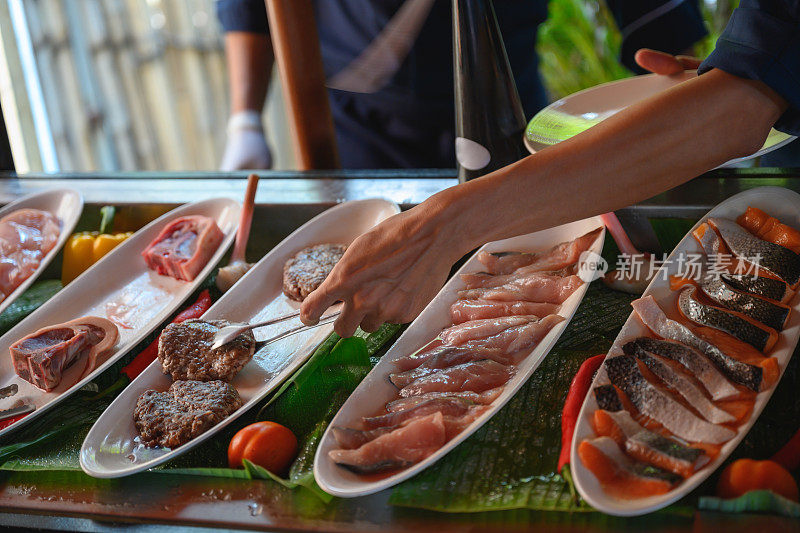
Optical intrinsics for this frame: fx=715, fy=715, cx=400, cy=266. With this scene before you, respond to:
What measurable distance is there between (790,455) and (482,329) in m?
0.72

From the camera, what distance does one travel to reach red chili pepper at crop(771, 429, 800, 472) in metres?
1.33

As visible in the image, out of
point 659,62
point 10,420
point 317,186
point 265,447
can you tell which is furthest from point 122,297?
point 659,62

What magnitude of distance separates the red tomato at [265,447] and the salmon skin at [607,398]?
0.67 m

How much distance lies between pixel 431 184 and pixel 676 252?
878 mm

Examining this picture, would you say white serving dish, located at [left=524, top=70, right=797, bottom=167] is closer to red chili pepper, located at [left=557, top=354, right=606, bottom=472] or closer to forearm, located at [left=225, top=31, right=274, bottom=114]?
red chili pepper, located at [left=557, top=354, right=606, bottom=472]

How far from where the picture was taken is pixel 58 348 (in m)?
1.94

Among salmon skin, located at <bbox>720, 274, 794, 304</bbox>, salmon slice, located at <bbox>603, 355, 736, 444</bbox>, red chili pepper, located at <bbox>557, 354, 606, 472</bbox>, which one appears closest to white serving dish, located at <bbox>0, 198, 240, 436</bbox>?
red chili pepper, located at <bbox>557, 354, 606, 472</bbox>

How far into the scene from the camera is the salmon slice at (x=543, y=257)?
1.99 metres

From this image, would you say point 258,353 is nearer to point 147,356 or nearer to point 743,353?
point 147,356

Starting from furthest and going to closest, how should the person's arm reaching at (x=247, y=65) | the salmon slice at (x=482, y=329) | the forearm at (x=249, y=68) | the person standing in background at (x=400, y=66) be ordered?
the forearm at (x=249, y=68) → the person's arm reaching at (x=247, y=65) → the person standing in background at (x=400, y=66) → the salmon slice at (x=482, y=329)

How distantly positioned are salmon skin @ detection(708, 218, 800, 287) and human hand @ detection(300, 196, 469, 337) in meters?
0.74

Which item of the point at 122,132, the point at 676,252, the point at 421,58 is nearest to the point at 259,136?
the point at 421,58

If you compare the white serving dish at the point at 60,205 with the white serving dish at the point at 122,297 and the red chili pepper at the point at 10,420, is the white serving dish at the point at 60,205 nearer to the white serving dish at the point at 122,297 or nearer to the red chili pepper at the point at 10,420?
the white serving dish at the point at 122,297

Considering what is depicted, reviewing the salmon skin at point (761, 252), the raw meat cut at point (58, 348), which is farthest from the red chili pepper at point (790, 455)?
the raw meat cut at point (58, 348)
